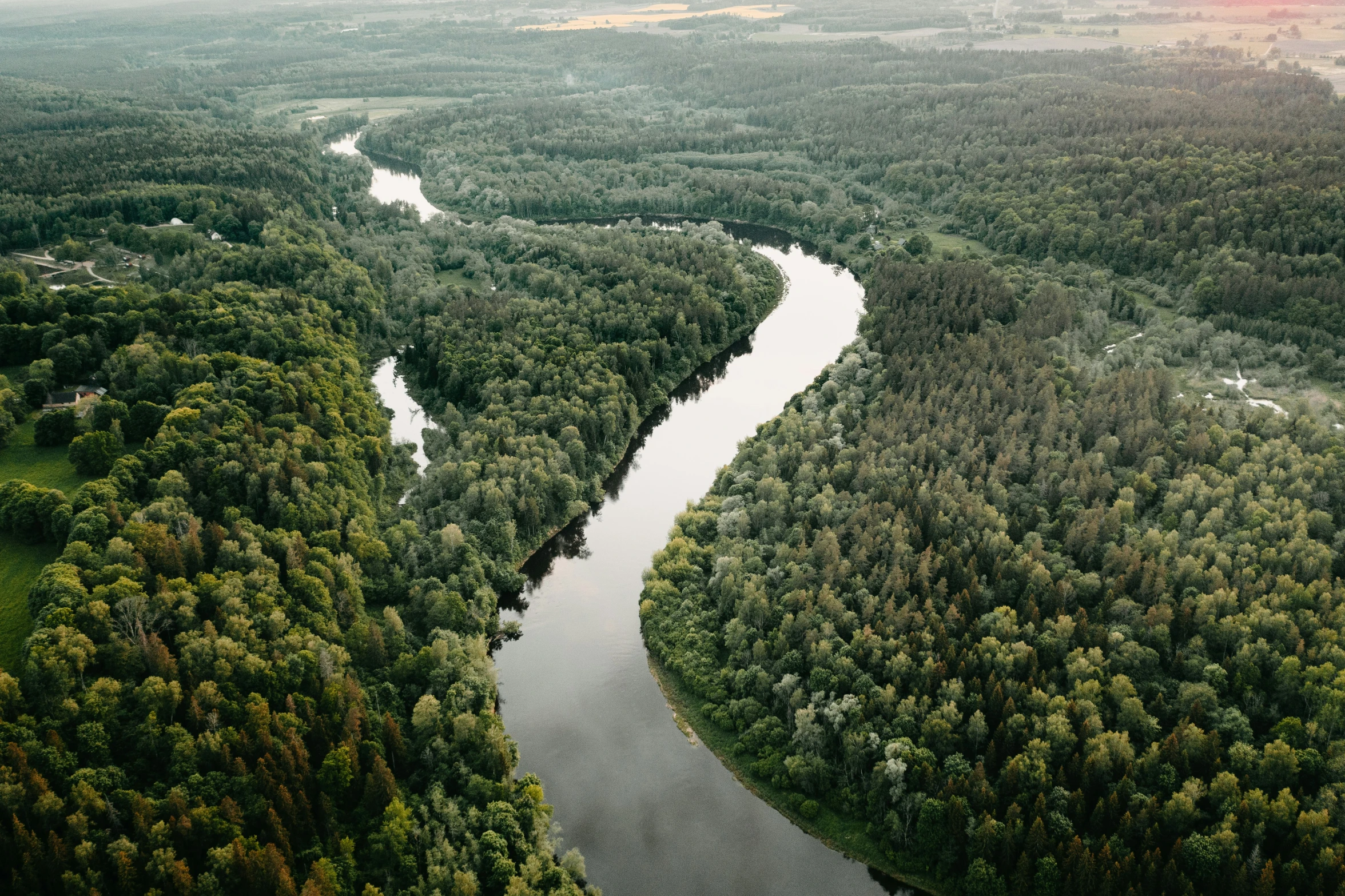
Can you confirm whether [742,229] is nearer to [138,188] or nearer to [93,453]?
[138,188]

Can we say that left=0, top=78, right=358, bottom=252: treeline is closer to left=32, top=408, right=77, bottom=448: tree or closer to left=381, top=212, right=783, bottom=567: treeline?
left=381, top=212, right=783, bottom=567: treeline

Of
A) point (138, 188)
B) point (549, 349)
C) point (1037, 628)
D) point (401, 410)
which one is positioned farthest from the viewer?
point (138, 188)

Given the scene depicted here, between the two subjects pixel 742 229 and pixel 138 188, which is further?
pixel 742 229

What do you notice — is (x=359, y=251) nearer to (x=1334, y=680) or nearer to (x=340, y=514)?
(x=340, y=514)

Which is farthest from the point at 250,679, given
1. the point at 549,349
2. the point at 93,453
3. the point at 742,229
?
the point at 742,229

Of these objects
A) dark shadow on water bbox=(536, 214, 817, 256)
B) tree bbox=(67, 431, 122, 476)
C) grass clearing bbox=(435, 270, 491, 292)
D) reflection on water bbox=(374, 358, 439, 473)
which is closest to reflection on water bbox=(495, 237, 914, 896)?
reflection on water bbox=(374, 358, 439, 473)

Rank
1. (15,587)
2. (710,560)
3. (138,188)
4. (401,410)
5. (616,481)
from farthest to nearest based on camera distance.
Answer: (138,188) < (401,410) < (616,481) < (710,560) < (15,587)

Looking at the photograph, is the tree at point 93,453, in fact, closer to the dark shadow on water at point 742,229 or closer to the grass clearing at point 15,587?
the grass clearing at point 15,587
